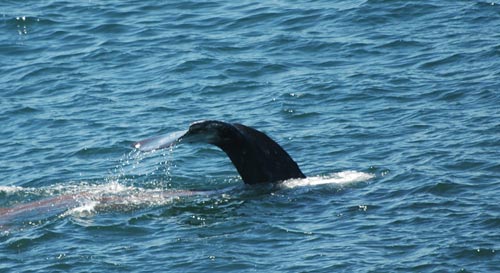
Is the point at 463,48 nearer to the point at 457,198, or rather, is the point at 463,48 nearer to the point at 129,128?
the point at 129,128

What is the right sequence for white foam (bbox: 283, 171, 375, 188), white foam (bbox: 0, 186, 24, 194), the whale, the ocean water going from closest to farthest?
the ocean water → the whale → white foam (bbox: 283, 171, 375, 188) → white foam (bbox: 0, 186, 24, 194)

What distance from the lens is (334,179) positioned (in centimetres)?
1462

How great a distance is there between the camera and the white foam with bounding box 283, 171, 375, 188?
14078 millimetres

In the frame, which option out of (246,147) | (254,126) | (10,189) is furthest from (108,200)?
(254,126)

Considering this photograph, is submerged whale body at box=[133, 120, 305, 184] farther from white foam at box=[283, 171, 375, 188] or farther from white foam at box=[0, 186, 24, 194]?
white foam at box=[0, 186, 24, 194]

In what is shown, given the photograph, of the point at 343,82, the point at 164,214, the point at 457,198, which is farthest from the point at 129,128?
the point at 457,198

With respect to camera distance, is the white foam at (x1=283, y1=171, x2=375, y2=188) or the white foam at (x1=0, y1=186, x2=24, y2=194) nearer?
the white foam at (x1=283, y1=171, x2=375, y2=188)

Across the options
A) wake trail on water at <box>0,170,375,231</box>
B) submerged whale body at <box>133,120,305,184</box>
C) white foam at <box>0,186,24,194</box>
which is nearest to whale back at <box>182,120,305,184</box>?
submerged whale body at <box>133,120,305,184</box>

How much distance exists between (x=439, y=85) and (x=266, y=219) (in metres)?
6.12

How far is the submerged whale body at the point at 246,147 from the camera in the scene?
13.0 m

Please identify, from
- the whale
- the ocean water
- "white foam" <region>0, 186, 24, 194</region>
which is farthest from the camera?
"white foam" <region>0, 186, 24, 194</region>

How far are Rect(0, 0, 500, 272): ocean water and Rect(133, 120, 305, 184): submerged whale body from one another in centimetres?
21

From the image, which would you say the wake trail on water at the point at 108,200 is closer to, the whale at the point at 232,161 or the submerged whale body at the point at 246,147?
the whale at the point at 232,161

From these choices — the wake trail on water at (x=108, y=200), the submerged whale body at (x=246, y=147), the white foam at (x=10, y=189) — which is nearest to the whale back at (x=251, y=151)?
the submerged whale body at (x=246, y=147)
